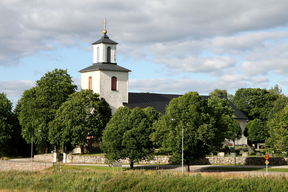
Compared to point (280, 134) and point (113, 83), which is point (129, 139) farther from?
point (113, 83)

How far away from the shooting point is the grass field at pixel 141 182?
3088 cm

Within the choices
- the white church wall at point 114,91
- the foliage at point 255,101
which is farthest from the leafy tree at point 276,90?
the white church wall at point 114,91

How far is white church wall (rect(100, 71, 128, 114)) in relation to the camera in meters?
70.1

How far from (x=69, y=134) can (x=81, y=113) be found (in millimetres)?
3508

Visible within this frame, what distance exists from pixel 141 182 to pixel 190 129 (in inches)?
420

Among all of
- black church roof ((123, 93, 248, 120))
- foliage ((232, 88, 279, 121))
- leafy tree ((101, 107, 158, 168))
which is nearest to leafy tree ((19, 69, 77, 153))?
black church roof ((123, 93, 248, 120))

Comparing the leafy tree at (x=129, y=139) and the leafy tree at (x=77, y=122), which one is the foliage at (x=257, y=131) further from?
the leafy tree at (x=129, y=139)

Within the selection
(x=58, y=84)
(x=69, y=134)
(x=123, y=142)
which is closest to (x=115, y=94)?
(x=58, y=84)

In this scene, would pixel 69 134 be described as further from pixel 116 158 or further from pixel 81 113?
pixel 116 158

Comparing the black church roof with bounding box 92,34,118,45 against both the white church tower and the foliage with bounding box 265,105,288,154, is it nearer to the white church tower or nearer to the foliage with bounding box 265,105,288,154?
the white church tower

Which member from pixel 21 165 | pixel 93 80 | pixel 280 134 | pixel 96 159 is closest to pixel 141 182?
pixel 280 134

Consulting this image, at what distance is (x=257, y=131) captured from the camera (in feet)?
265

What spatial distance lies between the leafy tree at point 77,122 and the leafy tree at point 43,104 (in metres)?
3.90

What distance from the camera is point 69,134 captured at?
58031mm
